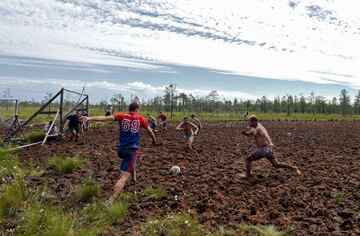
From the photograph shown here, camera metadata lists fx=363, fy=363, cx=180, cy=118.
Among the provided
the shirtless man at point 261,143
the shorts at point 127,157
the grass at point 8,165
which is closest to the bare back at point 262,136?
the shirtless man at point 261,143

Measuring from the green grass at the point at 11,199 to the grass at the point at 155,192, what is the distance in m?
2.55

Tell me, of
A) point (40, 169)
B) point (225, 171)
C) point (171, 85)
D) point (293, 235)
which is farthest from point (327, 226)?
point (171, 85)

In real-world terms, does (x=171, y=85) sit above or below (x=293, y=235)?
above

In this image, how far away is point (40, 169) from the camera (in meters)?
10.4

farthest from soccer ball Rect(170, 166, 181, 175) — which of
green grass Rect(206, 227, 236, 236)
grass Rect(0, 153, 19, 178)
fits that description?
green grass Rect(206, 227, 236, 236)

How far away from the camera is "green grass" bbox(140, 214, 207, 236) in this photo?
575 cm

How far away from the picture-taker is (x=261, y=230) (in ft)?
19.2

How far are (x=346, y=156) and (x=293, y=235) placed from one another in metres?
9.56

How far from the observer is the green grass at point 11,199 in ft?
22.4

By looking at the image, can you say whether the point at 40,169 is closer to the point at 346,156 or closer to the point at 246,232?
the point at 246,232

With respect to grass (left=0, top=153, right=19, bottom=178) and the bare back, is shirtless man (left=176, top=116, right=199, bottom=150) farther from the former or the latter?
grass (left=0, top=153, right=19, bottom=178)

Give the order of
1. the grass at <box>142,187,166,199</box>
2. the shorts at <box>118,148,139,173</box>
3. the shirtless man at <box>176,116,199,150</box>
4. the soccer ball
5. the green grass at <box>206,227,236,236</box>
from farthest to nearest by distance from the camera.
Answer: the shirtless man at <box>176,116,199,150</box> → the soccer ball → the grass at <box>142,187,166,199</box> → the shorts at <box>118,148,139,173</box> → the green grass at <box>206,227,236,236</box>

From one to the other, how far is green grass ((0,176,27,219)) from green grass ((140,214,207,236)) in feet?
8.63

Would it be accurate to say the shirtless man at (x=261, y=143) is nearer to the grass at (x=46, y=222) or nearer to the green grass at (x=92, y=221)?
the green grass at (x=92, y=221)
